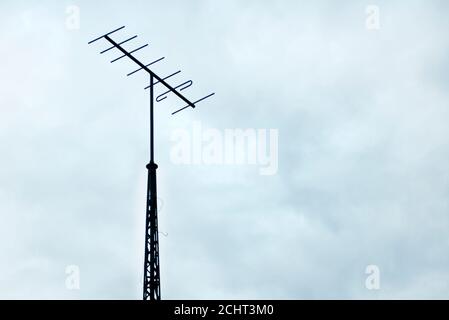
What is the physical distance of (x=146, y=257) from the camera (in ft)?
108

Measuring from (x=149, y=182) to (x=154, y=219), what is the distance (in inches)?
58.3

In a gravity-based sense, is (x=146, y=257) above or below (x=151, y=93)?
below
